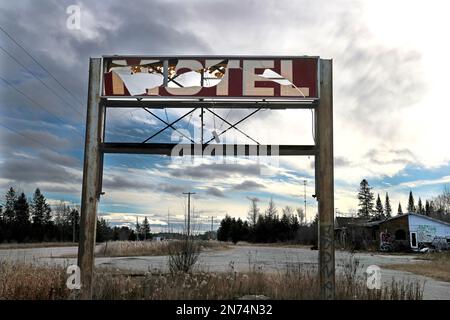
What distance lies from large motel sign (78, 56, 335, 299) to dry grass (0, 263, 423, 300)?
0.60 metres

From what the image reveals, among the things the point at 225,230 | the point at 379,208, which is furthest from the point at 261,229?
the point at 379,208

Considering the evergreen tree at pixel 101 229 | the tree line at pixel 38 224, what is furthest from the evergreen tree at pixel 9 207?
the evergreen tree at pixel 101 229

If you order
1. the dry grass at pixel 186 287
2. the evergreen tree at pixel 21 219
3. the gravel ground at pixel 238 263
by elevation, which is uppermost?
the evergreen tree at pixel 21 219

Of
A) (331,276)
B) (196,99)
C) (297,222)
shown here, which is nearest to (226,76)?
(196,99)

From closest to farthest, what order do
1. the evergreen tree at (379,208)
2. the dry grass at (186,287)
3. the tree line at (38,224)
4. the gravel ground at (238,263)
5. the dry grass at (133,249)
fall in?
the dry grass at (186,287), the gravel ground at (238,263), the dry grass at (133,249), the tree line at (38,224), the evergreen tree at (379,208)

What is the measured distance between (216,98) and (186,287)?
3929 millimetres

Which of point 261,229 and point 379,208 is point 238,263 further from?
point 379,208

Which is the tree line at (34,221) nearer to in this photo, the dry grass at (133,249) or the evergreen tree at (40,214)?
the evergreen tree at (40,214)

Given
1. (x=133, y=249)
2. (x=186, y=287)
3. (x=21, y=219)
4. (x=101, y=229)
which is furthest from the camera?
(x=21, y=219)

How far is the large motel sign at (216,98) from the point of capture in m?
9.09

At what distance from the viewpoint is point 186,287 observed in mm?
8859

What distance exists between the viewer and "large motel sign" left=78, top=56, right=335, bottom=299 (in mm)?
9094

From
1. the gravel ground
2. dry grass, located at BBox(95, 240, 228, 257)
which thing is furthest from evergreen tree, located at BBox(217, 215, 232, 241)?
the gravel ground

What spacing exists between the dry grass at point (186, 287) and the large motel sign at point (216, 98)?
0.60 meters
